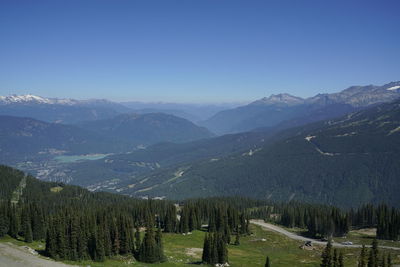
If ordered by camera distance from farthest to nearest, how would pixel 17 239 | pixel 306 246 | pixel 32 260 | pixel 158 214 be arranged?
1. pixel 158 214
2. pixel 306 246
3. pixel 17 239
4. pixel 32 260

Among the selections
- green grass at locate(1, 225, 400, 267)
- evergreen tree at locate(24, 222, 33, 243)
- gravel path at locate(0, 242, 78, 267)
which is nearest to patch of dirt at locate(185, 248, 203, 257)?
green grass at locate(1, 225, 400, 267)

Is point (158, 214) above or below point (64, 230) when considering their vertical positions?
below

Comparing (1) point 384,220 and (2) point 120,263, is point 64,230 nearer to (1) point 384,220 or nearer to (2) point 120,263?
(2) point 120,263

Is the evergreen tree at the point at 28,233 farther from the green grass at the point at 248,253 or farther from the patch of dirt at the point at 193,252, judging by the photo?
the patch of dirt at the point at 193,252

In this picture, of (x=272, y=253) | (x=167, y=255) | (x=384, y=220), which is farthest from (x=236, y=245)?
(x=384, y=220)

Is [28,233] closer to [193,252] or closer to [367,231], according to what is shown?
[193,252]

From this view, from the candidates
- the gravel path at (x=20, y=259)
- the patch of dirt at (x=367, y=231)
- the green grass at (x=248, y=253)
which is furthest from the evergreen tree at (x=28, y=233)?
the patch of dirt at (x=367, y=231)
